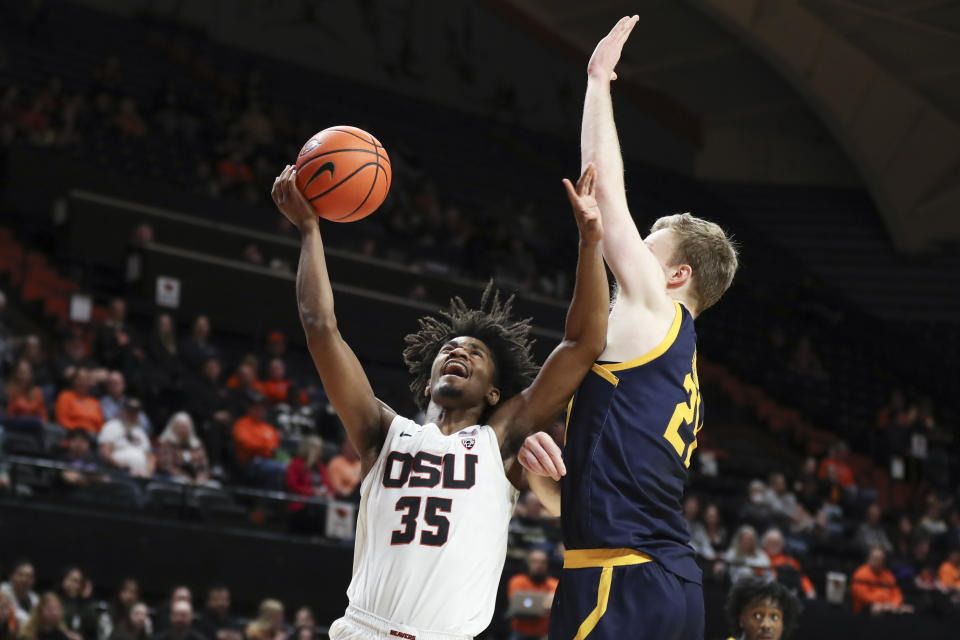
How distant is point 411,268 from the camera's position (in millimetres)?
16188

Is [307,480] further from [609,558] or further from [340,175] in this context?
[609,558]

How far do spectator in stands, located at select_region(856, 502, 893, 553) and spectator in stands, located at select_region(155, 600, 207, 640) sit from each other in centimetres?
842

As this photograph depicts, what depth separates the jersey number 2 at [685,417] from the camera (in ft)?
13.7

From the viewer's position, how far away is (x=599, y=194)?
14.1 feet

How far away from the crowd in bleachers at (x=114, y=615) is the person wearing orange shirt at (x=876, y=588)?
18.1 ft

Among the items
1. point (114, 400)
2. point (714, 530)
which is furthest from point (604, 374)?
point (714, 530)

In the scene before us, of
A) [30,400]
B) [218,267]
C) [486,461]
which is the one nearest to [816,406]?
[218,267]

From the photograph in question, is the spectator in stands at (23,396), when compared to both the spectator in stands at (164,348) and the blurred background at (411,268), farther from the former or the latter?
the spectator in stands at (164,348)

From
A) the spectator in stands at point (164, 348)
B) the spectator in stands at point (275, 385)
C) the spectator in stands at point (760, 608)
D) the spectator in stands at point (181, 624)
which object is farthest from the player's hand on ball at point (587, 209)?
the spectator in stands at point (275, 385)

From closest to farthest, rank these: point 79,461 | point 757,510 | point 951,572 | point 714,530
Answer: point 79,461 < point 714,530 < point 951,572 < point 757,510

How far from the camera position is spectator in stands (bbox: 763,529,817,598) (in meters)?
12.0

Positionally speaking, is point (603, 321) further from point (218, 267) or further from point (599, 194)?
point (218, 267)

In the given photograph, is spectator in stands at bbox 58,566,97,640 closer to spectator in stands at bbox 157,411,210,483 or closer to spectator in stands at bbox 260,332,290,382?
spectator in stands at bbox 157,411,210,483

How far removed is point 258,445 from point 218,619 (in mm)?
2191
